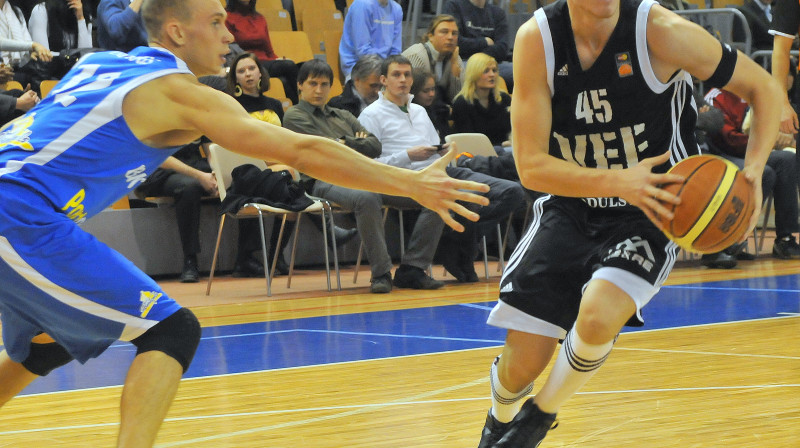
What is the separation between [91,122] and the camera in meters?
2.47

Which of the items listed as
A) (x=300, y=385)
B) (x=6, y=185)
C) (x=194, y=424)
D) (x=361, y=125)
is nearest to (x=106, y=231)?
(x=361, y=125)

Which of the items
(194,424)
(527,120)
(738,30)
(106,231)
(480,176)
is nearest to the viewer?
(527,120)

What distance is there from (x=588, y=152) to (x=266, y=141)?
1056 mm

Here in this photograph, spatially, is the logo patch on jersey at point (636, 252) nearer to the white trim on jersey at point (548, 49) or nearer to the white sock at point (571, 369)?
the white sock at point (571, 369)

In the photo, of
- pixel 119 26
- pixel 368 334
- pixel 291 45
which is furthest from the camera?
pixel 291 45

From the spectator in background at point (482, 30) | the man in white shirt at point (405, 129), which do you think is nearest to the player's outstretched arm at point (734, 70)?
the man in white shirt at point (405, 129)

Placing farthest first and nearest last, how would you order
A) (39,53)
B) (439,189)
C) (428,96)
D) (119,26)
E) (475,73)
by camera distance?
(428,96), (475,73), (39,53), (119,26), (439,189)

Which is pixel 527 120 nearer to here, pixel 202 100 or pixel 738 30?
pixel 202 100

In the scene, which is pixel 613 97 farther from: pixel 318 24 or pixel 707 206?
pixel 318 24

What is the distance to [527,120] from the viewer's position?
2840mm

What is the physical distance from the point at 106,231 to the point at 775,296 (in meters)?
5.05

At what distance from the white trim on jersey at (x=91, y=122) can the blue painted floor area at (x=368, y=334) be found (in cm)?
207

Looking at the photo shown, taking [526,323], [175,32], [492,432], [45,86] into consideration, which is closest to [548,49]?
[526,323]

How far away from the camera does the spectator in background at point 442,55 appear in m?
9.19
